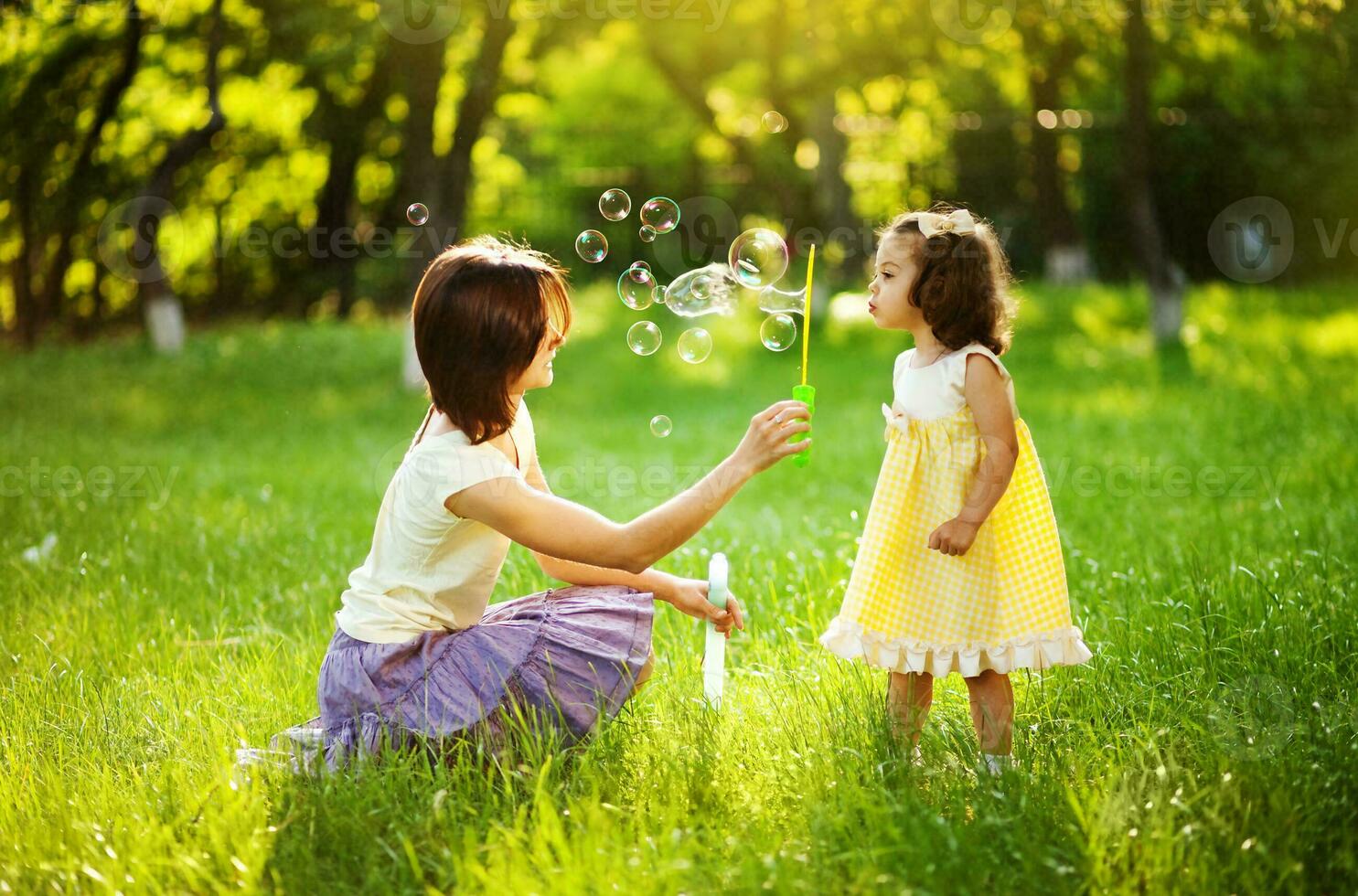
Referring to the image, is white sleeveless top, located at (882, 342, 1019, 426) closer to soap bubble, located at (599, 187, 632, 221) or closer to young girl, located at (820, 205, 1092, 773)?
young girl, located at (820, 205, 1092, 773)

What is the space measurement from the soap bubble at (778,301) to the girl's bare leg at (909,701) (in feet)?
3.48

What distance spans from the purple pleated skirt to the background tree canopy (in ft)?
28.3

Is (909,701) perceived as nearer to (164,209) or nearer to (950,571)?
(950,571)

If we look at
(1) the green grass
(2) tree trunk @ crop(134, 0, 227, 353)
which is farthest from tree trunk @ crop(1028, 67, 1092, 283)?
(1) the green grass

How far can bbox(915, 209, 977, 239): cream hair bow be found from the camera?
10.4ft

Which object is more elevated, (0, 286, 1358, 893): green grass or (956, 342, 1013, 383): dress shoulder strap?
(956, 342, 1013, 383): dress shoulder strap

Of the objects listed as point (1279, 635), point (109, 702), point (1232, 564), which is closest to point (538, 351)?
point (109, 702)

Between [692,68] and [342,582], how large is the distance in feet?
42.1

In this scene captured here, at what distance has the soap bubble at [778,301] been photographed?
365cm

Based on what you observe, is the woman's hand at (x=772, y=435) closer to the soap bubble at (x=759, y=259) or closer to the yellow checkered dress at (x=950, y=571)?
the yellow checkered dress at (x=950, y=571)

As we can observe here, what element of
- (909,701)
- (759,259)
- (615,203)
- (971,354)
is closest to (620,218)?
(615,203)

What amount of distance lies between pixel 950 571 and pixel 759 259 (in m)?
1.11

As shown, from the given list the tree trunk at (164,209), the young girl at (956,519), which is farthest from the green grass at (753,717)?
the tree trunk at (164,209)

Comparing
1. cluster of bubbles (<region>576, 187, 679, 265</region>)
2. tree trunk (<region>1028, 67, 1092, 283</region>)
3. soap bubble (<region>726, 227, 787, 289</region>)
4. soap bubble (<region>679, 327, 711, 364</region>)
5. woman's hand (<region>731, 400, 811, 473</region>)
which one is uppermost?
tree trunk (<region>1028, 67, 1092, 283</region>)
